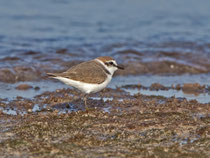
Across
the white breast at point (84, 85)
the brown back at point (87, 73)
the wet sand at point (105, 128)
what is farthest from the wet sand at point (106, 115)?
the brown back at point (87, 73)

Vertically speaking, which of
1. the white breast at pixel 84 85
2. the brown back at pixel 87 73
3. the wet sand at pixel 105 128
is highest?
the brown back at pixel 87 73

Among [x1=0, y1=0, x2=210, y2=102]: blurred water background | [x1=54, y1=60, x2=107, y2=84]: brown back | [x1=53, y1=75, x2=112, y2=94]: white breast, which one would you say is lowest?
[x1=53, y1=75, x2=112, y2=94]: white breast

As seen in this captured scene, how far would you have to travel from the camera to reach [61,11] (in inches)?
888

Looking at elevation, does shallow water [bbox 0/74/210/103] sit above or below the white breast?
below

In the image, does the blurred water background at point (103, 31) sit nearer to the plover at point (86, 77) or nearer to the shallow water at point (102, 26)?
the shallow water at point (102, 26)

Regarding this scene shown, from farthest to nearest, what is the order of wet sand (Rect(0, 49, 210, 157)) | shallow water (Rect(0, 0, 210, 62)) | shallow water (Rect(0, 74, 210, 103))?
1. shallow water (Rect(0, 0, 210, 62))
2. shallow water (Rect(0, 74, 210, 103))
3. wet sand (Rect(0, 49, 210, 157))

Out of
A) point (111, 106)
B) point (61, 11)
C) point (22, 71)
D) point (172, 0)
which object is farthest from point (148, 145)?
point (172, 0)

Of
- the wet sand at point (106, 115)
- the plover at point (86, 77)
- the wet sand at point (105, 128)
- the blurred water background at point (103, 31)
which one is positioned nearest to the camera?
the wet sand at point (105, 128)

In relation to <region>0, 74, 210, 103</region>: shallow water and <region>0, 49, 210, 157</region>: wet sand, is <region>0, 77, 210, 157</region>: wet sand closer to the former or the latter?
<region>0, 49, 210, 157</region>: wet sand

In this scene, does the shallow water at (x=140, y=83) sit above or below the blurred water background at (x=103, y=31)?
below

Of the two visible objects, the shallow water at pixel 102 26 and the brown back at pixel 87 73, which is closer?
the brown back at pixel 87 73

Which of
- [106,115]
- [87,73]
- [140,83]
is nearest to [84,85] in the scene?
[87,73]

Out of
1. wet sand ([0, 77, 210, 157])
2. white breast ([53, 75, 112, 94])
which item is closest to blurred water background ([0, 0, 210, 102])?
wet sand ([0, 77, 210, 157])

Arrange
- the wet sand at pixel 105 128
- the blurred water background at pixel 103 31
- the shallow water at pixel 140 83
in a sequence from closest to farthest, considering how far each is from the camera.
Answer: the wet sand at pixel 105 128 → the shallow water at pixel 140 83 → the blurred water background at pixel 103 31
